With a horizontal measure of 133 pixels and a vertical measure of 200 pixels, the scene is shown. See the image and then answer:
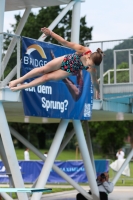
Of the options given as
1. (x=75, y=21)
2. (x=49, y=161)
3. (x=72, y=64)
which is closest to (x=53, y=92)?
(x=49, y=161)

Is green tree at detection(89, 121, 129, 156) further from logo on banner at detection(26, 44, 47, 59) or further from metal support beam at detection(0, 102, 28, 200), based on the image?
metal support beam at detection(0, 102, 28, 200)

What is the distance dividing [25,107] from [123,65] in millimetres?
6844

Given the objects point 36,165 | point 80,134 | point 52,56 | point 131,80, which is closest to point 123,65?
point 131,80

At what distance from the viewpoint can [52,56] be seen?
17984 millimetres

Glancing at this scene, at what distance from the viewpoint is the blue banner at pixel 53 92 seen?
1689cm

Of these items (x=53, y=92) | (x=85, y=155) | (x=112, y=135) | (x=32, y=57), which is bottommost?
A: (x=112, y=135)

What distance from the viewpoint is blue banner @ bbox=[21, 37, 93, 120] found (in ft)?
55.4

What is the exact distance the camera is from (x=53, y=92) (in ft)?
58.5

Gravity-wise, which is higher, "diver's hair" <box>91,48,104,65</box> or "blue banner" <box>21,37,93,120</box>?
"diver's hair" <box>91,48,104,65</box>

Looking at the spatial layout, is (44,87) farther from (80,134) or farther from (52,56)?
(80,134)

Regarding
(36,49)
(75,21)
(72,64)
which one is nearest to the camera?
(72,64)

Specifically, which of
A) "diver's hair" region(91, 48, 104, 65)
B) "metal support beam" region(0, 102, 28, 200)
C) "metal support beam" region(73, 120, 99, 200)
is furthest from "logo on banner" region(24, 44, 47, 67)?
"diver's hair" region(91, 48, 104, 65)

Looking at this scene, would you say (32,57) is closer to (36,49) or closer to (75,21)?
(36,49)

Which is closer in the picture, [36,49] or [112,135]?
[36,49]
